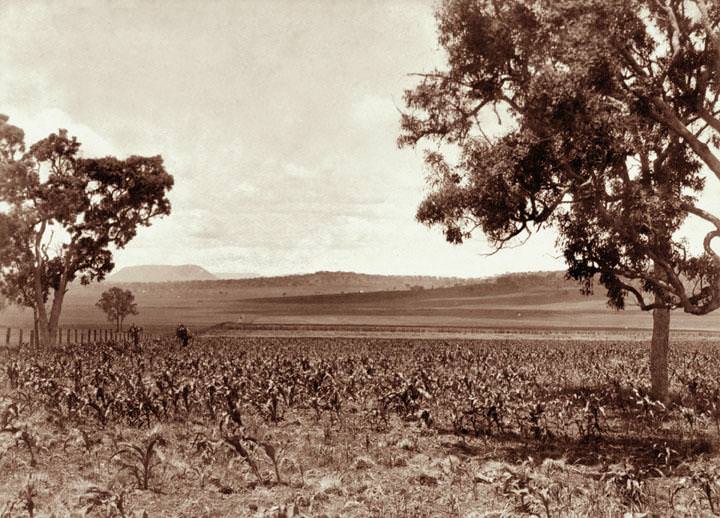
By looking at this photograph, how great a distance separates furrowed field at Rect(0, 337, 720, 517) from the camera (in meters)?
9.01

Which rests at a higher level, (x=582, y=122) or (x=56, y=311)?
(x=582, y=122)

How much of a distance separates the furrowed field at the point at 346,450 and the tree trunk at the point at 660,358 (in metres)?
0.85

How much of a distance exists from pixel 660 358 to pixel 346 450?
37.3 feet

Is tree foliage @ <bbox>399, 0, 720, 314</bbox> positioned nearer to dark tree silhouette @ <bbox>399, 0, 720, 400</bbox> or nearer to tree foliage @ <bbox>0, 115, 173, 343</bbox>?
dark tree silhouette @ <bbox>399, 0, 720, 400</bbox>

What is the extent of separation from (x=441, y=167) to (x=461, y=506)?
1032 cm

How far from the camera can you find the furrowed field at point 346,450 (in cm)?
901

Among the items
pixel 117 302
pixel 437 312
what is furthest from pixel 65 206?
pixel 437 312

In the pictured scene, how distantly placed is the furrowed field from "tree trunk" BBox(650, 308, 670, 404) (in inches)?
33.6

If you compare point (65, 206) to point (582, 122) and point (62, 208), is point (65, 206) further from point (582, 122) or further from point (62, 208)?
point (582, 122)

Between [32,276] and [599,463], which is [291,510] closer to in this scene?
[599,463]

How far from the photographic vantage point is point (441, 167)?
1723 centimetres

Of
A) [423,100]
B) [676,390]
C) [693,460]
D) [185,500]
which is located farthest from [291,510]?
[676,390]

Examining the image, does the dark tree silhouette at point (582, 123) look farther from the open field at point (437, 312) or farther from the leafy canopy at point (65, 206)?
the open field at point (437, 312)

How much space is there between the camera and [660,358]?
61.1 feet
